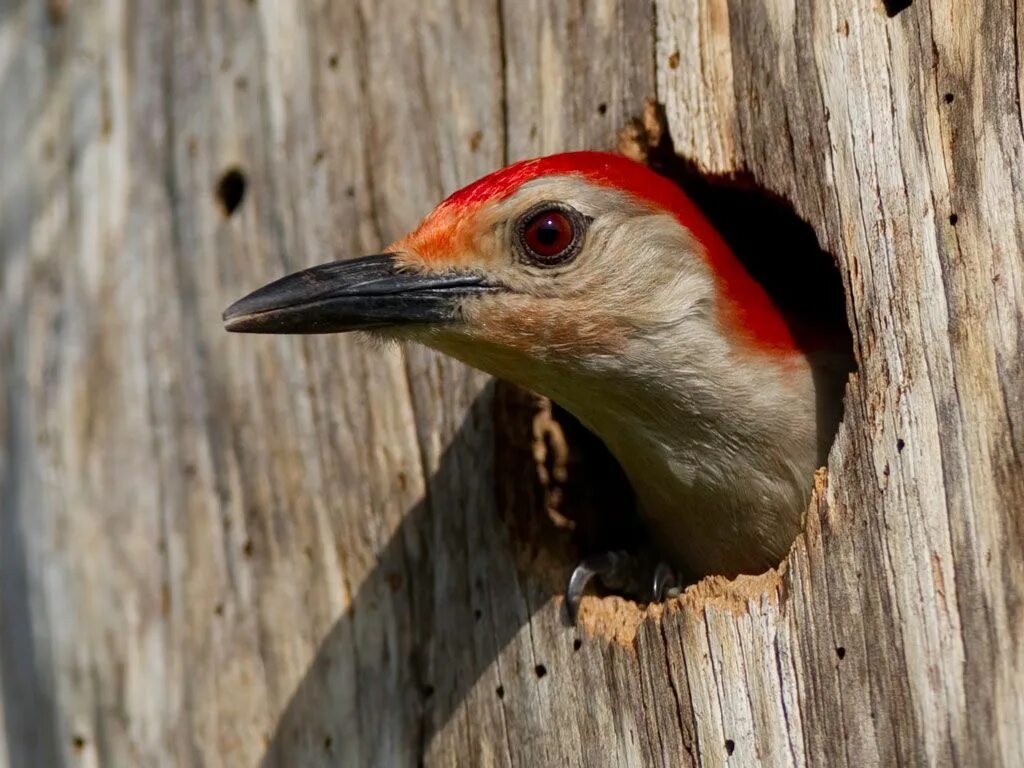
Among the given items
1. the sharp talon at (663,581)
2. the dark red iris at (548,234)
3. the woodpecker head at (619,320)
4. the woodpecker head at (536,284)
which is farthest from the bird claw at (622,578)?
the dark red iris at (548,234)

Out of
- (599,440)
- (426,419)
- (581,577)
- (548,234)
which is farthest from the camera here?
(599,440)

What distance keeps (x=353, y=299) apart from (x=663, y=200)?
2.73ft

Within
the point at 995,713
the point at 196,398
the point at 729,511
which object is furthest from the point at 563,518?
the point at 995,713

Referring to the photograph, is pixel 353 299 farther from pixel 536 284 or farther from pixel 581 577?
pixel 581 577

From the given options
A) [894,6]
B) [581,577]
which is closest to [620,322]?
[581,577]

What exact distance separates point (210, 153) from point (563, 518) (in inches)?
61.2

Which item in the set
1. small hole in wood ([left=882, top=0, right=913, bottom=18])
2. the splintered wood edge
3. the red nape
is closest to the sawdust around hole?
the splintered wood edge

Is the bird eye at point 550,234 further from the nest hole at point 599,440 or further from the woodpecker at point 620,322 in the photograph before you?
the nest hole at point 599,440

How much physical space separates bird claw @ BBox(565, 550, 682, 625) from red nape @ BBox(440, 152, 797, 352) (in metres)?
0.72

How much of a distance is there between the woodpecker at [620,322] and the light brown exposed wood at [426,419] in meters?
0.30

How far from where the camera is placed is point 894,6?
3.39 metres

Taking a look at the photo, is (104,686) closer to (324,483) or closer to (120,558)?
(120,558)

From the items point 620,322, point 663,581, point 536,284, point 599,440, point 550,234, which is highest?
point 550,234

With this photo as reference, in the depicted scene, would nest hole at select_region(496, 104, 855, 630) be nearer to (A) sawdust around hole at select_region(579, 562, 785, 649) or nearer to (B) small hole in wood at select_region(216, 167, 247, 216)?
(A) sawdust around hole at select_region(579, 562, 785, 649)
